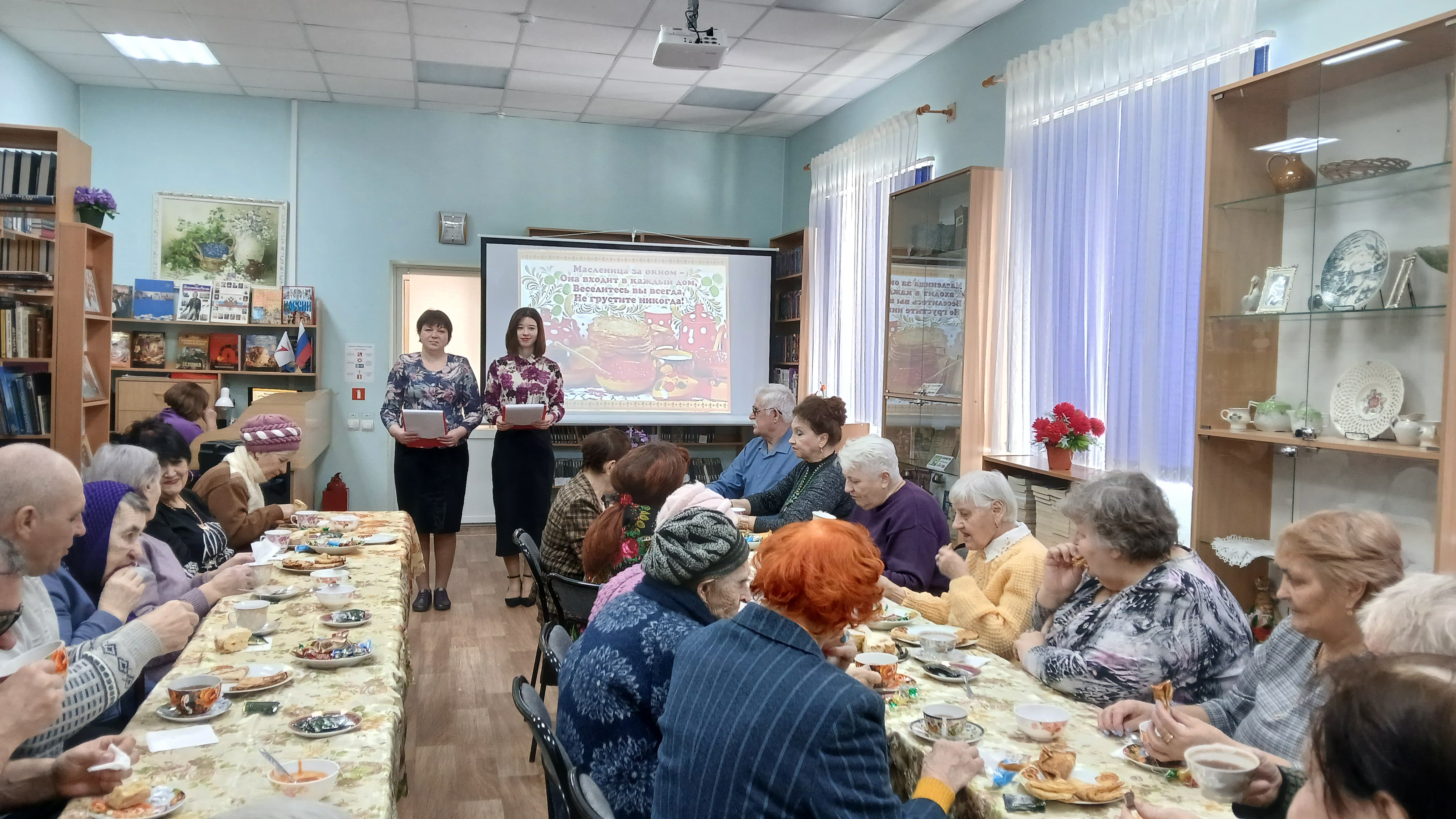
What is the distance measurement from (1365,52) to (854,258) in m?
4.12

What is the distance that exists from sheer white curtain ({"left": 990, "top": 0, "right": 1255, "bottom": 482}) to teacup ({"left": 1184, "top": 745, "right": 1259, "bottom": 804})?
2.46 metres

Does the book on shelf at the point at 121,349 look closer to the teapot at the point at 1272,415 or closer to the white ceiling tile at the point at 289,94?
the white ceiling tile at the point at 289,94

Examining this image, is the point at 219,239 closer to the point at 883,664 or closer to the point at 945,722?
the point at 883,664

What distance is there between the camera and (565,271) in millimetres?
7578

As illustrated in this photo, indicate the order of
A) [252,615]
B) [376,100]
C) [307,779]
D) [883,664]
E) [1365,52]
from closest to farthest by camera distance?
[307,779], [883,664], [252,615], [1365,52], [376,100]

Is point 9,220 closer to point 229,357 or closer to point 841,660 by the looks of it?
point 229,357

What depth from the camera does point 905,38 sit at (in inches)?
227

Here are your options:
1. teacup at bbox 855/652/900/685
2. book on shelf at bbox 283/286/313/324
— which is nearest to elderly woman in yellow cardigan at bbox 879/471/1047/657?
teacup at bbox 855/652/900/685

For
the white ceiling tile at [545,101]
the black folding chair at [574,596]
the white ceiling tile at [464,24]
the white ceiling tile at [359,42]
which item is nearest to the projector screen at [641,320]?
the white ceiling tile at [545,101]

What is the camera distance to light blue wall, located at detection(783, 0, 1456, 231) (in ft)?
10.9

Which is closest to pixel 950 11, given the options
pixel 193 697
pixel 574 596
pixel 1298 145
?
pixel 1298 145

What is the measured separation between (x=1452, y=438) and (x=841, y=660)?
188 centimetres

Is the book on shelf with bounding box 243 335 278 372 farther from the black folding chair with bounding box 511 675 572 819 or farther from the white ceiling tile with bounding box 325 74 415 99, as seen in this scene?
the black folding chair with bounding box 511 675 572 819

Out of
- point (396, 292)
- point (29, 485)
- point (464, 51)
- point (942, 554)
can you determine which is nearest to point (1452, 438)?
point (942, 554)
